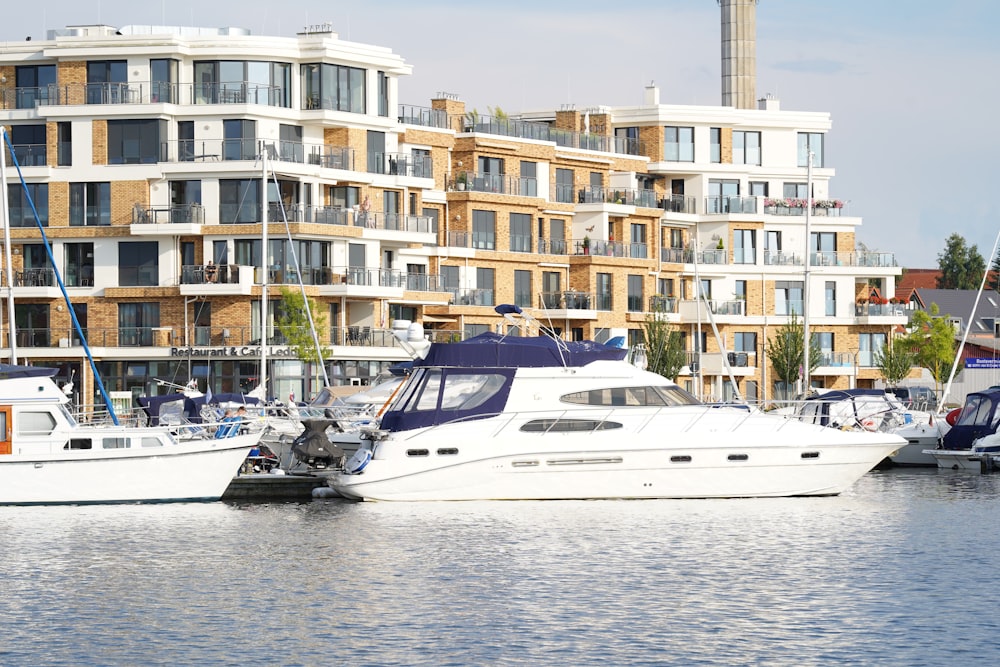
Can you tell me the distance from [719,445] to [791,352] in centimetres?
5256

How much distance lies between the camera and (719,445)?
151ft

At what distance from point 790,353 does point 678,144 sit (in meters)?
14.6

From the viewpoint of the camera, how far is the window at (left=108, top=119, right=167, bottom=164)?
259ft

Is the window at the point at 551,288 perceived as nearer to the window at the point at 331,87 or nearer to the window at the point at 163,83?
the window at the point at 331,87

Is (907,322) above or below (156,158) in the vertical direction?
below

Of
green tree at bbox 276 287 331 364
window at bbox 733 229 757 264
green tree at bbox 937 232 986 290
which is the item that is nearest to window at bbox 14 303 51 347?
green tree at bbox 276 287 331 364

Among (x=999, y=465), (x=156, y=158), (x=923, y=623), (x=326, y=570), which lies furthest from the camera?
(x=156, y=158)

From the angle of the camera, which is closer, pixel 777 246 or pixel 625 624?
pixel 625 624

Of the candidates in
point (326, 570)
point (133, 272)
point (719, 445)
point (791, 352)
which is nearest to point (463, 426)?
point (719, 445)

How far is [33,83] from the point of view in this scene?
3189 inches

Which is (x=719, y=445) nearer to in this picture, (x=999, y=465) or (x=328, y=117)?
(x=999, y=465)

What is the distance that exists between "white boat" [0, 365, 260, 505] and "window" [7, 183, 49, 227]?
34231mm

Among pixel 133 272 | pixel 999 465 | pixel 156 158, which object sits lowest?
pixel 999 465

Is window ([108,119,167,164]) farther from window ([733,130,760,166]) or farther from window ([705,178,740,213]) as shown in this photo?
window ([733,130,760,166])
